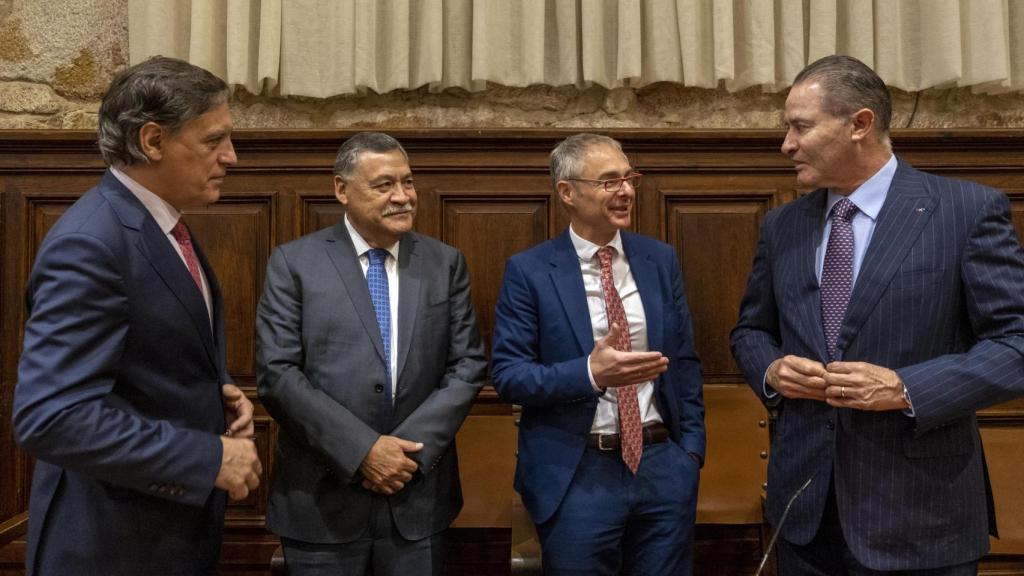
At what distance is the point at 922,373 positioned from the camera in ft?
6.76

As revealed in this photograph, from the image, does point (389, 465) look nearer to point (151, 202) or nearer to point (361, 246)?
point (361, 246)

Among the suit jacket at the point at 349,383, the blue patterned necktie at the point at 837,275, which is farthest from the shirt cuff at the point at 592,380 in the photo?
the blue patterned necktie at the point at 837,275

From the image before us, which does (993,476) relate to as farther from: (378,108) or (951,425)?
(378,108)

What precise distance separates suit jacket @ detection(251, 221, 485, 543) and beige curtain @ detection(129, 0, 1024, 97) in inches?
47.6

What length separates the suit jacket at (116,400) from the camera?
1.67m

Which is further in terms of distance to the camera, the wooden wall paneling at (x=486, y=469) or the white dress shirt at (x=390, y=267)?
the wooden wall paneling at (x=486, y=469)

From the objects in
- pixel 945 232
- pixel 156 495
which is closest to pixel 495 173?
pixel 945 232

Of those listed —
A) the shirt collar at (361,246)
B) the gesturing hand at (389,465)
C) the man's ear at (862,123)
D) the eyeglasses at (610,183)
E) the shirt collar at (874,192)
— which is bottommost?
the gesturing hand at (389,465)

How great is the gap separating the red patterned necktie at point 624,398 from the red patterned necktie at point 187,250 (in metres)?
1.21

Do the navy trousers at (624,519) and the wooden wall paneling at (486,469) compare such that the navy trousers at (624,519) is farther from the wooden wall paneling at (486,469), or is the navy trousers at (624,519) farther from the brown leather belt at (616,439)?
the wooden wall paneling at (486,469)

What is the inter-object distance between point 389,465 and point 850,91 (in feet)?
5.37

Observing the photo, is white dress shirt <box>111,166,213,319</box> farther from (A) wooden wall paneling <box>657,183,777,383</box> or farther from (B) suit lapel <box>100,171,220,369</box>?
(A) wooden wall paneling <box>657,183,777,383</box>

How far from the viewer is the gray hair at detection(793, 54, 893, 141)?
234cm

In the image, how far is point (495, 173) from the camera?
3.58 meters
